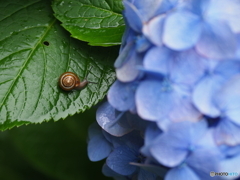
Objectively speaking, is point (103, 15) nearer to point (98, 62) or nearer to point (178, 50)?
point (98, 62)

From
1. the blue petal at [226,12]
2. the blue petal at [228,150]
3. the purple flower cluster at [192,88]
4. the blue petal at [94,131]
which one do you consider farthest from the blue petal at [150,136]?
the blue petal at [94,131]

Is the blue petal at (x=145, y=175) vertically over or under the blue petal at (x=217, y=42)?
Result: under

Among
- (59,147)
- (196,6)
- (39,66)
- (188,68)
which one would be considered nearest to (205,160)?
(188,68)

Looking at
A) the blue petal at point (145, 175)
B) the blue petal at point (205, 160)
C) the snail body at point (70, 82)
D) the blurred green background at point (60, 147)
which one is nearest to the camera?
the blue petal at point (205, 160)

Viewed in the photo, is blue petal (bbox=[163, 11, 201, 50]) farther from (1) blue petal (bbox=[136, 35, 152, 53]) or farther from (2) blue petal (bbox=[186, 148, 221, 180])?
(2) blue petal (bbox=[186, 148, 221, 180])

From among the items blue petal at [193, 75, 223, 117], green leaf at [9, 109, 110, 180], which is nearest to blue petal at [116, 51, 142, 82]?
blue petal at [193, 75, 223, 117]

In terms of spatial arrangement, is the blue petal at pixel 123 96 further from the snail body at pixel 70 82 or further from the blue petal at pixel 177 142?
the snail body at pixel 70 82
